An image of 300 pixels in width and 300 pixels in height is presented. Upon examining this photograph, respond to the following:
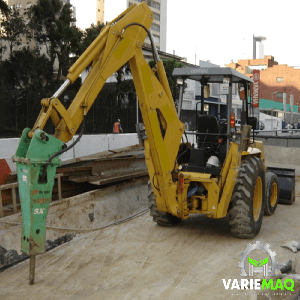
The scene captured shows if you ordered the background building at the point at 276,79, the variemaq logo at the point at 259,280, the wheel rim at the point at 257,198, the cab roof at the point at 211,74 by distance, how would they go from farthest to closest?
the background building at the point at 276,79
the wheel rim at the point at 257,198
the cab roof at the point at 211,74
the variemaq logo at the point at 259,280

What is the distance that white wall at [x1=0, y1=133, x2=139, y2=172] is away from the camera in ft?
36.7

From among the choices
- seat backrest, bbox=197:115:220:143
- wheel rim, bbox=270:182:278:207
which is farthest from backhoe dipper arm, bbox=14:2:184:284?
A: wheel rim, bbox=270:182:278:207

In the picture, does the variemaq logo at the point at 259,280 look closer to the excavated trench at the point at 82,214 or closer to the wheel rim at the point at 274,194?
the excavated trench at the point at 82,214

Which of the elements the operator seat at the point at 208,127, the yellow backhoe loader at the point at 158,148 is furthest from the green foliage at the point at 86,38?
the operator seat at the point at 208,127

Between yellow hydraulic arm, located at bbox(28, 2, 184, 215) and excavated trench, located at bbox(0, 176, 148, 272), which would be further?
excavated trench, located at bbox(0, 176, 148, 272)

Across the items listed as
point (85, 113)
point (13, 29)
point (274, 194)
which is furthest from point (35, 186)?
point (13, 29)

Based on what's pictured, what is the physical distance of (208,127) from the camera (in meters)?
7.05

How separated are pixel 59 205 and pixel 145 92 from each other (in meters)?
3.28

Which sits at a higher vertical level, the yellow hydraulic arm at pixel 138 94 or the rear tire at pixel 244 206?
the yellow hydraulic arm at pixel 138 94

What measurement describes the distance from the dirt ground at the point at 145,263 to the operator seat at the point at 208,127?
5.88ft

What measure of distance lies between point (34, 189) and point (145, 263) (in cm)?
224

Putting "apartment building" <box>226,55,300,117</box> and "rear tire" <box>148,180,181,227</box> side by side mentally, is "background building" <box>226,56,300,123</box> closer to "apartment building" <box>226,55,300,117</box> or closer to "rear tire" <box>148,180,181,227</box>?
"apartment building" <box>226,55,300,117</box>

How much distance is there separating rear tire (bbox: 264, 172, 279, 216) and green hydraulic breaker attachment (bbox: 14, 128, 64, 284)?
18.3 ft

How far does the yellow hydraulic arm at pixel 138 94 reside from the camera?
15.7 ft
